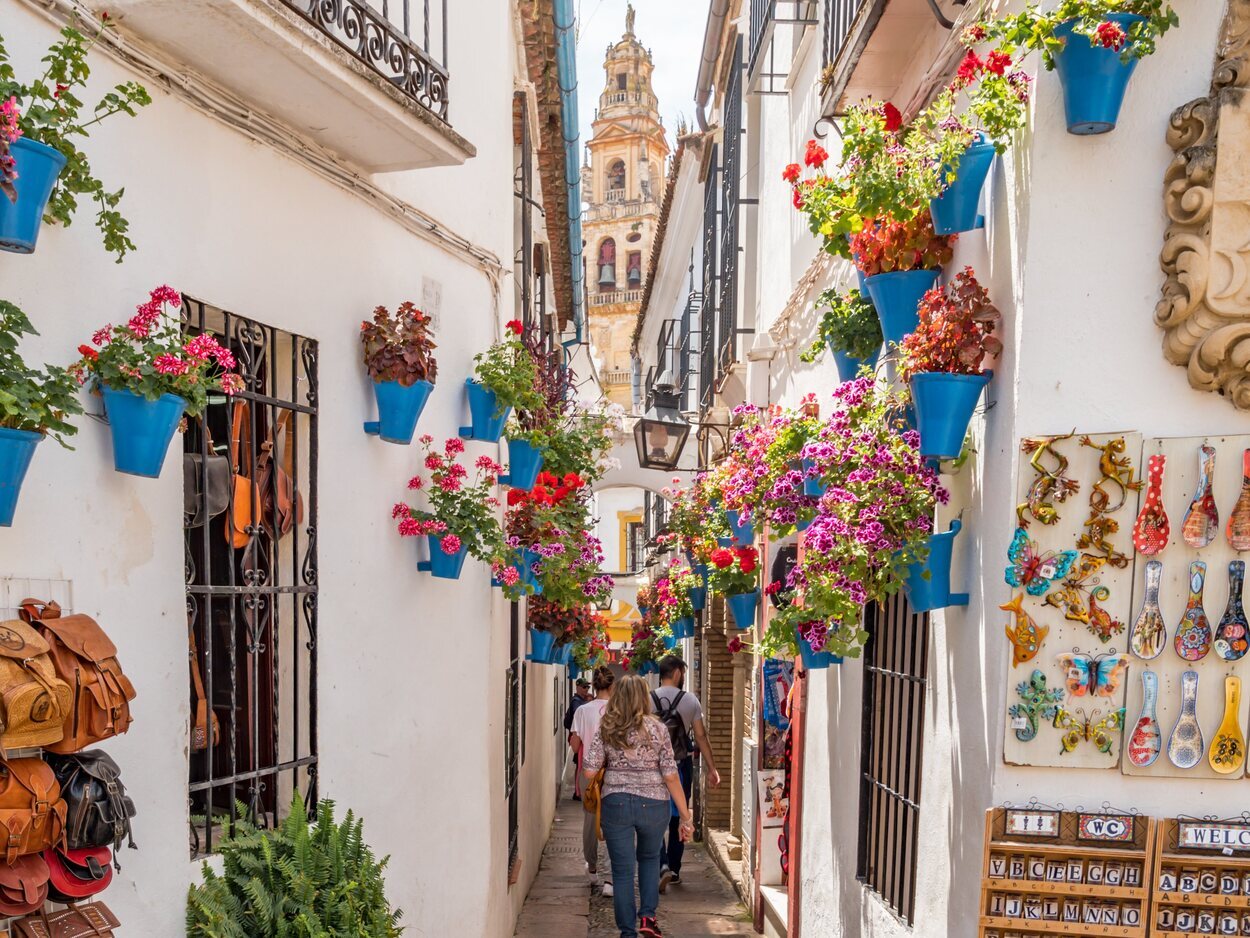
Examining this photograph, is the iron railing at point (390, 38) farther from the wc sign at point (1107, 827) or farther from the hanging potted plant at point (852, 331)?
the wc sign at point (1107, 827)

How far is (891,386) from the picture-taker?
543 centimetres

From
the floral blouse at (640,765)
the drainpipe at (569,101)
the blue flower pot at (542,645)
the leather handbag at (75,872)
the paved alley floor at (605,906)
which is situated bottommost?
the paved alley floor at (605,906)

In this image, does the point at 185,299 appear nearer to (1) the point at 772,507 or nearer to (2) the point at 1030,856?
(1) the point at 772,507

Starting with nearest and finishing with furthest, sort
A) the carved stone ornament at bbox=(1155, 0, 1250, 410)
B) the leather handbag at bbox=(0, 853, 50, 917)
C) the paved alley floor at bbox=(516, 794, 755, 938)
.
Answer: the leather handbag at bbox=(0, 853, 50, 917)
the carved stone ornament at bbox=(1155, 0, 1250, 410)
the paved alley floor at bbox=(516, 794, 755, 938)

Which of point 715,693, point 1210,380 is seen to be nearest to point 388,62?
point 1210,380

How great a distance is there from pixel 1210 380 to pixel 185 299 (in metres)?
3.15

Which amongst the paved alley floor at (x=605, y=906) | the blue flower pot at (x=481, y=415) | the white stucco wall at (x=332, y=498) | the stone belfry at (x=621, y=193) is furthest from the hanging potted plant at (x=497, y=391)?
the stone belfry at (x=621, y=193)

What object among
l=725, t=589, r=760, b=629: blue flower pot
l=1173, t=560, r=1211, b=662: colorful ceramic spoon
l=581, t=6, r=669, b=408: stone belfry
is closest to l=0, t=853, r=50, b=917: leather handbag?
l=1173, t=560, r=1211, b=662: colorful ceramic spoon

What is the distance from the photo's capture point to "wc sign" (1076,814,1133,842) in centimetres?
390

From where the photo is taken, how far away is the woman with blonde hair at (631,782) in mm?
6938

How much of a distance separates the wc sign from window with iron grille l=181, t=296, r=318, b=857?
269 centimetres

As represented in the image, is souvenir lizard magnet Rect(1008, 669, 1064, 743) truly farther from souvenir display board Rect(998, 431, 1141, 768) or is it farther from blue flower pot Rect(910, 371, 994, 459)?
blue flower pot Rect(910, 371, 994, 459)

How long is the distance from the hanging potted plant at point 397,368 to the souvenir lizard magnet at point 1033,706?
259 cm

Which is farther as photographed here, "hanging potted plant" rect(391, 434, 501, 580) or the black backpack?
the black backpack
